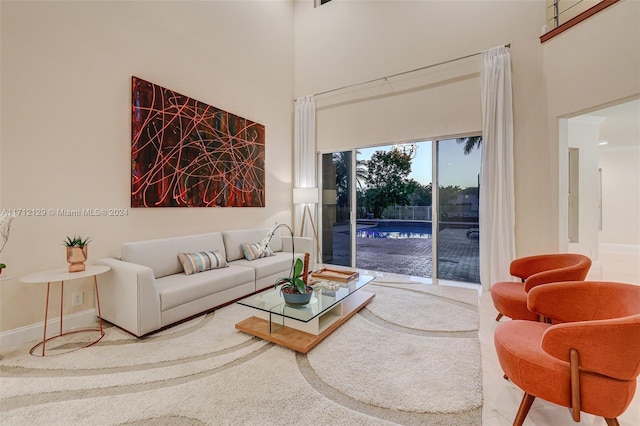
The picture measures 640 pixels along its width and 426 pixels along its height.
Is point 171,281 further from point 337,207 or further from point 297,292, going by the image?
point 337,207

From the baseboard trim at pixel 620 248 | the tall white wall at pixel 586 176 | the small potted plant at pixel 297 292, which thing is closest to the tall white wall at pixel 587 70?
the tall white wall at pixel 586 176

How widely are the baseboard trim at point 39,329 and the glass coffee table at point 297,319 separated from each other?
5.18 ft

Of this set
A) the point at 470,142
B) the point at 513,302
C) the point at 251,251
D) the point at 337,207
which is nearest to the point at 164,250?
the point at 251,251

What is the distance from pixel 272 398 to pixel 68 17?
380cm

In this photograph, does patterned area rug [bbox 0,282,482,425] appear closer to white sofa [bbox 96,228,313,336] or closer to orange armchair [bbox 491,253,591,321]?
white sofa [bbox 96,228,313,336]

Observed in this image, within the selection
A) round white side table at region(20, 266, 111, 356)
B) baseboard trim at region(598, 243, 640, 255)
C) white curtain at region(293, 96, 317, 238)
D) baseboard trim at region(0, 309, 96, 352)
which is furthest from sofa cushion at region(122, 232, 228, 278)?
baseboard trim at region(598, 243, 640, 255)

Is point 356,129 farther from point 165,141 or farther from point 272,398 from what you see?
point 272,398

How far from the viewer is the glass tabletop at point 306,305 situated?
2362 millimetres

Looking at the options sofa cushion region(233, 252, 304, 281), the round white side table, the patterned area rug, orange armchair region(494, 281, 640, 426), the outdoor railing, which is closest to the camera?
orange armchair region(494, 281, 640, 426)

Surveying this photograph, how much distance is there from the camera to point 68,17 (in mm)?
2672

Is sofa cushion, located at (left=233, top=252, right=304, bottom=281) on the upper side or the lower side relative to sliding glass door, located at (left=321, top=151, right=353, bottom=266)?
lower

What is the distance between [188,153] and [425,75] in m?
3.83

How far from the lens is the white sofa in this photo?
250cm

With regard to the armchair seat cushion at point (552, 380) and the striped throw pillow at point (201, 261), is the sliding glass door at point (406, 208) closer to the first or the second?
the striped throw pillow at point (201, 261)
